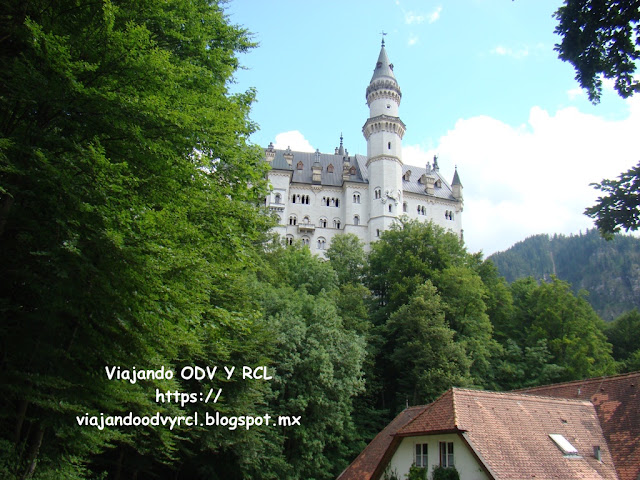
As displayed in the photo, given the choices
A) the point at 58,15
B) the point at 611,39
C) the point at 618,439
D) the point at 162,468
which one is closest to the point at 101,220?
the point at 58,15

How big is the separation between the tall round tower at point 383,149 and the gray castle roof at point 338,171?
10.9 ft

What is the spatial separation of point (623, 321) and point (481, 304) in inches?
1023

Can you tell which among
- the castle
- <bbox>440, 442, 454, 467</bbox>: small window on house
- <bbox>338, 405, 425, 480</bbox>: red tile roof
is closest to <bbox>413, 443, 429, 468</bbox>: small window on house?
<bbox>440, 442, 454, 467</bbox>: small window on house

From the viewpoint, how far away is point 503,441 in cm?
1942

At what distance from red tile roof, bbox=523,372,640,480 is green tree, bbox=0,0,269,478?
1749cm

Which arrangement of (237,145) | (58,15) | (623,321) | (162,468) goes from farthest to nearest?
1. (623,321)
2. (162,468)
3. (237,145)
4. (58,15)

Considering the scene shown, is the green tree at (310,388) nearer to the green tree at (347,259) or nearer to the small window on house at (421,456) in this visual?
the small window on house at (421,456)

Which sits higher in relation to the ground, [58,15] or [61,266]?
[58,15]

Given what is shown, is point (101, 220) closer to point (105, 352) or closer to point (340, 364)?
point (105, 352)

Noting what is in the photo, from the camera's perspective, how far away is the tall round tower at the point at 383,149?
239 feet

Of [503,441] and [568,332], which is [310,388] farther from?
[568,332]

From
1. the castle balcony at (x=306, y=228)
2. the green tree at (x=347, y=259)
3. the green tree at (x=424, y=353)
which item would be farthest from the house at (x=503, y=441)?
the castle balcony at (x=306, y=228)

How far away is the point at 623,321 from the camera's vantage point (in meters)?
58.9

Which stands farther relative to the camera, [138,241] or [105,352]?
[105,352]
